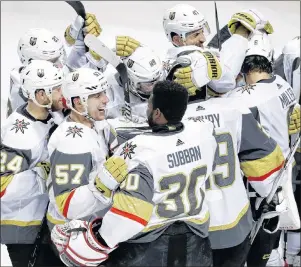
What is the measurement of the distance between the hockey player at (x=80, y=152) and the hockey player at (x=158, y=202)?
0.09 m

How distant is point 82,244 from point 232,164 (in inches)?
27.2

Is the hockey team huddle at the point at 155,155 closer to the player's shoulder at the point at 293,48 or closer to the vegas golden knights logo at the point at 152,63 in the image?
the vegas golden knights logo at the point at 152,63

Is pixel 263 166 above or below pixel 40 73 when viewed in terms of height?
below

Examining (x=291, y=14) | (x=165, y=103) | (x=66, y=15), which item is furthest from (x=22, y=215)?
(x=291, y=14)

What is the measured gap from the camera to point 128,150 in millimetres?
2572

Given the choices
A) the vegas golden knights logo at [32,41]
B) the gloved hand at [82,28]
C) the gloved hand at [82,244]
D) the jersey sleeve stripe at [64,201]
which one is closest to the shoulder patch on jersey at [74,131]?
the jersey sleeve stripe at [64,201]

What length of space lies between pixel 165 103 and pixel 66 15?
13.7 feet

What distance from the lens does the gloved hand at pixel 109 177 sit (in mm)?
2537

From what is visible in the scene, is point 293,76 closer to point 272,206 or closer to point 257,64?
point 257,64

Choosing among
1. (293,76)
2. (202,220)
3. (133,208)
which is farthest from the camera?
(293,76)

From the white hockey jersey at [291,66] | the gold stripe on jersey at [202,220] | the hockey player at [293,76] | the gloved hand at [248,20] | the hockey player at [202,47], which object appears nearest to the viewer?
the gold stripe on jersey at [202,220]

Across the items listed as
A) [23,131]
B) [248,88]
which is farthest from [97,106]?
[248,88]

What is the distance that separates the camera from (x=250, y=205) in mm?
3309

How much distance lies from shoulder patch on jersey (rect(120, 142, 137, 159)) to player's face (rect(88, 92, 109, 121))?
0.39 meters
